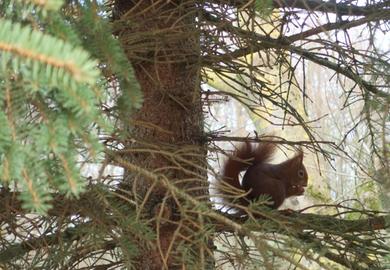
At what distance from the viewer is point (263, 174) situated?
2.97 meters

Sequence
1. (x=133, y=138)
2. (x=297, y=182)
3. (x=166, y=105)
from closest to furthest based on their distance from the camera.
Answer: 1. (x=133, y=138)
2. (x=166, y=105)
3. (x=297, y=182)

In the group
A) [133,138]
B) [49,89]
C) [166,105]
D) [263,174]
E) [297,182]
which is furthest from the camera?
[297,182]

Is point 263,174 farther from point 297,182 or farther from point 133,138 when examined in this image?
point 133,138

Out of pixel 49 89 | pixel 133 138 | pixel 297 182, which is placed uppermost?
pixel 49 89

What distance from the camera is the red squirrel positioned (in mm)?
2918

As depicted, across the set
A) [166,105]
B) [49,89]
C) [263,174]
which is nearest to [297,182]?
[263,174]

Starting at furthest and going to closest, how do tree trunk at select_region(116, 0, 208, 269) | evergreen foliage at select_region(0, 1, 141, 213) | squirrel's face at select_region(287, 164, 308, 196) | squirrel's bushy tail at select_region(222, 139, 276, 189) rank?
squirrel's face at select_region(287, 164, 308, 196) < squirrel's bushy tail at select_region(222, 139, 276, 189) < tree trunk at select_region(116, 0, 208, 269) < evergreen foliage at select_region(0, 1, 141, 213)

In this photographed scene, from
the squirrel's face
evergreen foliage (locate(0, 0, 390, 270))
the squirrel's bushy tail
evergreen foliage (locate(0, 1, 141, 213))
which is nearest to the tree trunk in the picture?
evergreen foliage (locate(0, 0, 390, 270))

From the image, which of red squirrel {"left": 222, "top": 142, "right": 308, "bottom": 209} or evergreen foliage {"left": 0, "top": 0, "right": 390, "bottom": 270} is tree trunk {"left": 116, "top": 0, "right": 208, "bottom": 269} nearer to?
evergreen foliage {"left": 0, "top": 0, "right": 390, "bottom": 270}

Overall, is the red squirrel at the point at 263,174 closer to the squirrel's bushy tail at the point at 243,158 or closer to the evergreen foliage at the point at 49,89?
→ the squirrel's bushy tail at the point at 243,158

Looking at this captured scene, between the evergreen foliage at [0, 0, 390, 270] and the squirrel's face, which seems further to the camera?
the squirrel's face

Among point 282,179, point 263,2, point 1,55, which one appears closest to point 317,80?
point 282,179

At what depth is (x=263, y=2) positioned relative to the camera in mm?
1227

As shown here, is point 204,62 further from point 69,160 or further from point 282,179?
point 69,160
